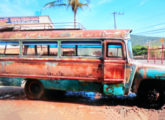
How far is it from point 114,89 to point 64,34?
94.3 inches

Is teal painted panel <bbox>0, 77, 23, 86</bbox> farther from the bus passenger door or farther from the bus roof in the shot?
the bus passenger door

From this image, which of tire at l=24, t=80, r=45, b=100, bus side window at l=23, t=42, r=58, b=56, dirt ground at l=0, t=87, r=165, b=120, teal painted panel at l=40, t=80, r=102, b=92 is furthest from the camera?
tire at l=24, t=80, r=45, b=100

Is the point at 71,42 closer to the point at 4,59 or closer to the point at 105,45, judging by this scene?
the point at 105,45

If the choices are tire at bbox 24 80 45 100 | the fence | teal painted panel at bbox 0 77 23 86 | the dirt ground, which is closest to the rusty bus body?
tire at bbox 24 80 45 100

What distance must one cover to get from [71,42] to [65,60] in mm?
629

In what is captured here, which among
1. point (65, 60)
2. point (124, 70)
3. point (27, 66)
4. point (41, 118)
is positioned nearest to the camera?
point (41, 118)

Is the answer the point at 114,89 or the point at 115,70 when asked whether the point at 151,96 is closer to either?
the point at 114,89

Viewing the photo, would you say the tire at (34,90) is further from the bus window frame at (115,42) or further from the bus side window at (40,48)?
the bus window frame at (115,42)

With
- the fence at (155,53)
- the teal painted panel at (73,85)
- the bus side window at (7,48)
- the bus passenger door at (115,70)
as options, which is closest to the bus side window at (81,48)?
the bus passenger door at (115,70)

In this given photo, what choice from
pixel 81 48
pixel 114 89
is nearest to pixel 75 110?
pixel 114 89

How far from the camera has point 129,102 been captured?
4605 millimetres

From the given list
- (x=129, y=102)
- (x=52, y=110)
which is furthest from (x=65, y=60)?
(x=129, y=102)

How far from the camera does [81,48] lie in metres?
4.52

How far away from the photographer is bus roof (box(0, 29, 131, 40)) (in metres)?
4.00
